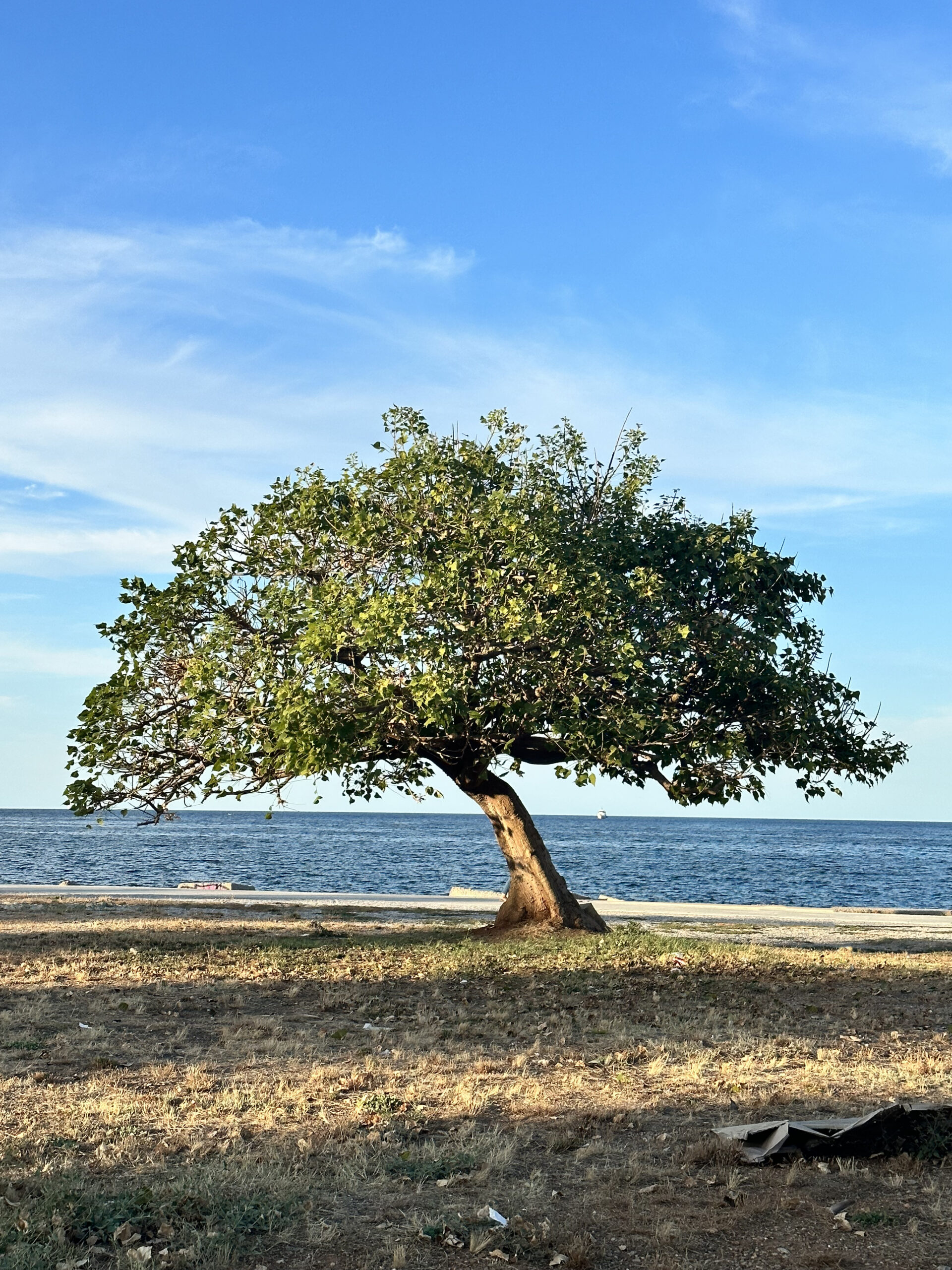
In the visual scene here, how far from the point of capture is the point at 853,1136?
7.97 meters

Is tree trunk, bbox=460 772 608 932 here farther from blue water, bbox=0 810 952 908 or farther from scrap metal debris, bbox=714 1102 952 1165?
blue water, bbox=0 810 952 908

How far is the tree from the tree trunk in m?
0.04

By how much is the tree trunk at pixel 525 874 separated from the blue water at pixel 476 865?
35.0 meters

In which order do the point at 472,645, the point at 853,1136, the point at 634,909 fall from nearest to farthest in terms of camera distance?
the point at 853,1136 → the point at 472,645 → the point at 634,909

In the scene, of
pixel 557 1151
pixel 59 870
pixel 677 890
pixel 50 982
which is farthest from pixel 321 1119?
pixel 59 870

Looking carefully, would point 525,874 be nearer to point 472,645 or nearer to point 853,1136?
point 472,645

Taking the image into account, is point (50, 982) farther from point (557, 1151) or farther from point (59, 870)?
point (59, 870)

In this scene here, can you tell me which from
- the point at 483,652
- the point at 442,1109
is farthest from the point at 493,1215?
the point at 483,652

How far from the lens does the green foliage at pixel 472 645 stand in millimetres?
17750

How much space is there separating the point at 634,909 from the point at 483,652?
20.0 m

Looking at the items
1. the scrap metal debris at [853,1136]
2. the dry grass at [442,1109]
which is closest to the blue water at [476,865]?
the dry grass at [442,1109]

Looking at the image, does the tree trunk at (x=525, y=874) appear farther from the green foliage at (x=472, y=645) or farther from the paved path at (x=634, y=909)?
the paved path at (x=634, y=909)

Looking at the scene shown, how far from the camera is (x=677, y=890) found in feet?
211

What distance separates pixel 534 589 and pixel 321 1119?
404 inches
